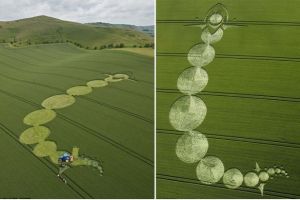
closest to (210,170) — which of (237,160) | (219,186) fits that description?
(219,186)

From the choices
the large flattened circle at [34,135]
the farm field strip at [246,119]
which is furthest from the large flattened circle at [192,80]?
the large flattened circle at [34,135]

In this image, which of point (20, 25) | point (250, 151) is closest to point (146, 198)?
point (250, 151)

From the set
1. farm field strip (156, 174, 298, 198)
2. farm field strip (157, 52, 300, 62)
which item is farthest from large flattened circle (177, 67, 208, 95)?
farm field strip (156, 174, 298, 198)

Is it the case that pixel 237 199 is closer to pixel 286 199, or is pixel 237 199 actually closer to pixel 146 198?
pixel 286 199

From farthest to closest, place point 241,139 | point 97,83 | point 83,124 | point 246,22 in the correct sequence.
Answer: point 97,83
point 246,22
point 83,124
point 241,139

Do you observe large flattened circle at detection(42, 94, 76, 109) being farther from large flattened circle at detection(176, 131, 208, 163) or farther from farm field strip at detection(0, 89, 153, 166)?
large flattened circle at detection(176, 131, 208, 163)

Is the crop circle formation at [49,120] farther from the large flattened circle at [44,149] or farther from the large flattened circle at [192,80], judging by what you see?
the large flattened circle at [192,80]

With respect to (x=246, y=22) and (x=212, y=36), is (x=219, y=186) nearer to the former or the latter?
(x=212, y=36)
